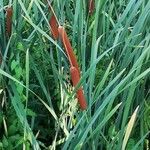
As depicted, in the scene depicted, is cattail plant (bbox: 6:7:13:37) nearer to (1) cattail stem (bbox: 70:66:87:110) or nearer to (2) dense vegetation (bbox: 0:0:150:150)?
(2) dense vegetation (bbox: 0:0:150:150)

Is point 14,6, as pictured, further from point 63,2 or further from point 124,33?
point 124,33

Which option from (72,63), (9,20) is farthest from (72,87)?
(72,63)

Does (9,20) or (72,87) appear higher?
(9,20)

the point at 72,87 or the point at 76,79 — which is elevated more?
the point at 76,79

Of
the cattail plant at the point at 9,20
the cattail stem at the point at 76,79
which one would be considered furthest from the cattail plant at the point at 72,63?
the cattail plant at the point at 9,20

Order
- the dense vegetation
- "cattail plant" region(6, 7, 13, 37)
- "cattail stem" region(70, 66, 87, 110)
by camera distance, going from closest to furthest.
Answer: "cattail stem" region(70, 66, 87, 110)
the dense vegetation
"cattail plant" region(6, 7, 13, 37)

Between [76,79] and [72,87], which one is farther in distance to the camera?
[72,87]

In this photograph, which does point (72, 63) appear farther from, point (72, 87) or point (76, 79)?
point (72, 87)

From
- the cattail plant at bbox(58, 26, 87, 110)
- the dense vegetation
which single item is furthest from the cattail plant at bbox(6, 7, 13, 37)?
the cattail plant at bbox(58, 26, 87, 110)

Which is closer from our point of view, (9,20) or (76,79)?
(76,79)

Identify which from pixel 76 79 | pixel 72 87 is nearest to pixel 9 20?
pixel 72 87

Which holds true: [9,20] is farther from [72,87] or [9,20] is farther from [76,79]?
[76,79]

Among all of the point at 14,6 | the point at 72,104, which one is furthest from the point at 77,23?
the point at 72,104
